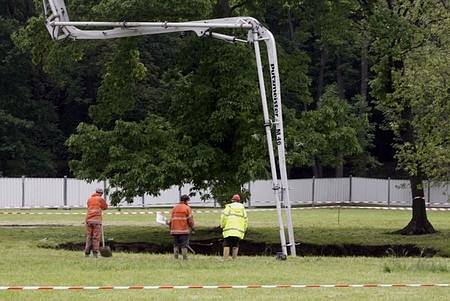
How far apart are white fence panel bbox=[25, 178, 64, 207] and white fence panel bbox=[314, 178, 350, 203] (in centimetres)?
1777

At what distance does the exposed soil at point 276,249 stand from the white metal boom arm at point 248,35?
6.22 meters

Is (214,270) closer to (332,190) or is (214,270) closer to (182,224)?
(182,224)

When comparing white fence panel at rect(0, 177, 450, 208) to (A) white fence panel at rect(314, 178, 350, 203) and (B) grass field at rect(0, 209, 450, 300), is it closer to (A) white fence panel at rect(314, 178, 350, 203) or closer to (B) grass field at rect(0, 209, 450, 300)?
(A) white fence panel at rect(314, 178, 350, 203)

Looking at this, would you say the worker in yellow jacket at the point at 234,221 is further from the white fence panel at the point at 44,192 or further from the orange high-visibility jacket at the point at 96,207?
the white fence panel at the point at 44,192

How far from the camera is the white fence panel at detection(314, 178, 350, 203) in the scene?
2469 inches

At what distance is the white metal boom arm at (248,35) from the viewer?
2316 centimetres

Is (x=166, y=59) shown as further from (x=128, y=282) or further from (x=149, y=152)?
(x=128, y=282)

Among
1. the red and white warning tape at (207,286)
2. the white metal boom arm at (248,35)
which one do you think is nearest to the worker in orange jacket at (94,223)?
the white metal boom arm at (248,35)

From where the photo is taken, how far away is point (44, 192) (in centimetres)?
5597

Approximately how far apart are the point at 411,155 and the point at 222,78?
23.6 feet

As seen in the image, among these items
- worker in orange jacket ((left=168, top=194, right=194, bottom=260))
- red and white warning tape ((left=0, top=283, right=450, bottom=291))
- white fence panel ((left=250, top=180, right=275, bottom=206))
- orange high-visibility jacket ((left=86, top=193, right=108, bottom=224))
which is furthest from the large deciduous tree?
white fence panel ((left=250, top=180, right=275, bottom=206))

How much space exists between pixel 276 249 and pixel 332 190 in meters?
32.5

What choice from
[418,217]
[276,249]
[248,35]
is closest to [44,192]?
[276,249]

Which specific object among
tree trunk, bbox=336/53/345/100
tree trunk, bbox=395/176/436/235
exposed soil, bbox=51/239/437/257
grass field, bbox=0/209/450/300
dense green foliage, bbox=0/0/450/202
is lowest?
exposed soil, bbox=51/239/437/257
